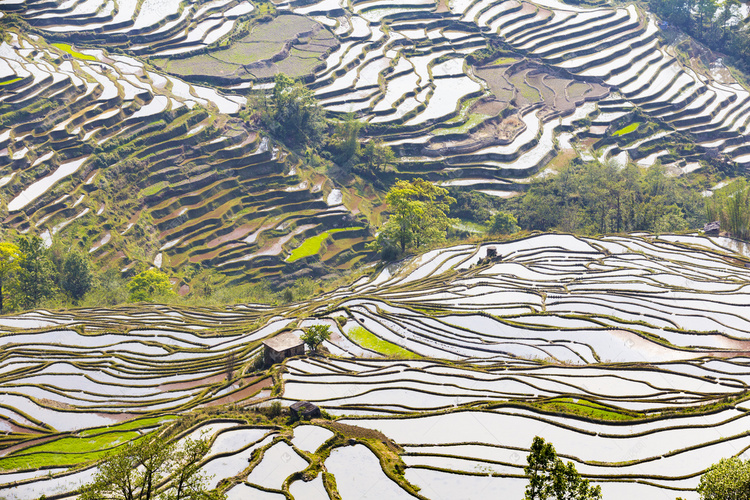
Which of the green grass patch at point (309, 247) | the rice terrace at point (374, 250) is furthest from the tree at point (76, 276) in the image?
the green grass patch at point (309, 247)

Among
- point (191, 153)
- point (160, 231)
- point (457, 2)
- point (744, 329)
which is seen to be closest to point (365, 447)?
point (744, 329)

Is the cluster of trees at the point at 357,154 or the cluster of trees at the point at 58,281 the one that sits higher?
the cluster of trees at the point at 357,154

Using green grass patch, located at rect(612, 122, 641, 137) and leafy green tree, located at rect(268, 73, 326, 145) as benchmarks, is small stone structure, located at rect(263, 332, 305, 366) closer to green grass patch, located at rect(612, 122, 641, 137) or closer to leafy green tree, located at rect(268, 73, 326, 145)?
leafy green tree, located at rect(268, 73, 326, 145)

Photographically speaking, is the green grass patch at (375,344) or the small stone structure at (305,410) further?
the green grass patch at (375,344)

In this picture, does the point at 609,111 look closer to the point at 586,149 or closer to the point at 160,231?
the point at 586,149

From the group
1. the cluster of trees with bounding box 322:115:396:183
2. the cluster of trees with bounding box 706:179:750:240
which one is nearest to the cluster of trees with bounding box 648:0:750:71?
the cluster of trees with bounding box 322:115:396:183

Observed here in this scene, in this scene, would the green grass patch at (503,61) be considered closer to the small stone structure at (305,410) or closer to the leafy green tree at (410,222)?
the leafy green tree at (410,222)

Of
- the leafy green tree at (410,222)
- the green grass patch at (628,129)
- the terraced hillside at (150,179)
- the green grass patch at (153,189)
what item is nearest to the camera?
the leafy green tree at (410,222)
